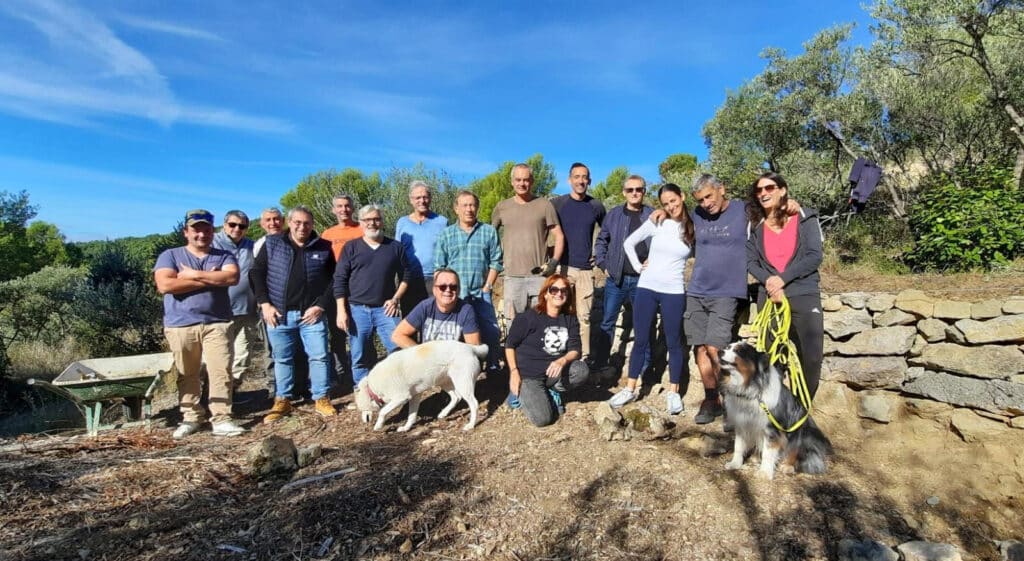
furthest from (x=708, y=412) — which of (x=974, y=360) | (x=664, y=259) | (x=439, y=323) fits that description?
(x=439, y=323)

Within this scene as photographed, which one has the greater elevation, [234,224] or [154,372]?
[234,224]

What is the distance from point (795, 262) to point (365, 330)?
364cm

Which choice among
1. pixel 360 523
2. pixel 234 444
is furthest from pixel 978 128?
pixel 234 444

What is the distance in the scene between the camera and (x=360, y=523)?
2941mm

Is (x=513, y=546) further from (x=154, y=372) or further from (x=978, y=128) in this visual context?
(x=978, y=128)

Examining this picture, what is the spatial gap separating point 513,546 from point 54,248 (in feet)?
90.1

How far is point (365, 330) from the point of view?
194 inches

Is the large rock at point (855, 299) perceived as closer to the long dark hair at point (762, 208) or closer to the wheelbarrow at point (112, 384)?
the long dark hair at point (762, 208)

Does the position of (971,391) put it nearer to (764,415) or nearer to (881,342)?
(881,342)

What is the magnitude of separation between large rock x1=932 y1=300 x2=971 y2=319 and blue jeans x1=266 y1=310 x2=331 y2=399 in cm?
532

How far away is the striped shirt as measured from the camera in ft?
16.2

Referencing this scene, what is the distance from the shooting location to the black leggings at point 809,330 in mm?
3566

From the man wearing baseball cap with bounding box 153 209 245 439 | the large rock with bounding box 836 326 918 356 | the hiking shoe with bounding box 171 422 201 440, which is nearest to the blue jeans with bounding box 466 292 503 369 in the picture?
the man wearing baseball cap with bounding box 153 209 245 439

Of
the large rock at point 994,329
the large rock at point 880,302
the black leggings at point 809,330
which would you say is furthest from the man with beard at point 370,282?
the large rock at point 994,329
